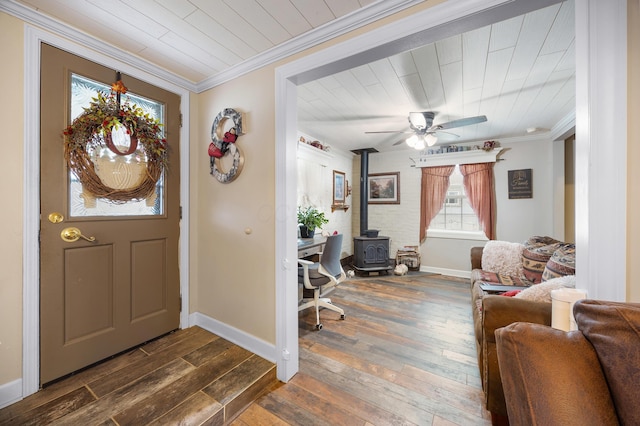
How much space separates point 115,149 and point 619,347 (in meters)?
2.59

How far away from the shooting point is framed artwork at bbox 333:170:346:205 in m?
4.70

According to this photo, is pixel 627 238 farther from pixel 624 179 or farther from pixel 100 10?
pixel 100 10

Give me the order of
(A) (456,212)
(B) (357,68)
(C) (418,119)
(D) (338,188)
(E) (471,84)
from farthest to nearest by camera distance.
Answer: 1. (D) (338,188)
2. (A) (456,212)
3. (C) (418,119)
4. (E) (471,84)
5. (B) (357,68)

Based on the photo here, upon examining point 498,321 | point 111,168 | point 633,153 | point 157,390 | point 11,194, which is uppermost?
point 111,168

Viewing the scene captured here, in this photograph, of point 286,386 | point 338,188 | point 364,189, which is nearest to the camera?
point 286,386

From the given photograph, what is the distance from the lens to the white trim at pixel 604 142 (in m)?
0.91

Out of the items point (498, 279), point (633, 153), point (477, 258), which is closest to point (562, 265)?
point (498, 279)

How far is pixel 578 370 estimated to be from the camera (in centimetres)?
58

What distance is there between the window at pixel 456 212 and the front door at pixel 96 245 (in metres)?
4.41

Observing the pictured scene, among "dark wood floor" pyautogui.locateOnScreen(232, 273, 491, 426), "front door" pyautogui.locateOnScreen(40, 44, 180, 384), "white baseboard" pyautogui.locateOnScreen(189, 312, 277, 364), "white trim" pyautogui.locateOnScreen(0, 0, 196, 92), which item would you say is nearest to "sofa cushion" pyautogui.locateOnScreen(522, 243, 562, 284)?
"dark wood floor" pyautogui.locateOnScreen(232, 273, 491, 426)

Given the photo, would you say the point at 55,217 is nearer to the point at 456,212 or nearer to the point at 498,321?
the point at 498,321

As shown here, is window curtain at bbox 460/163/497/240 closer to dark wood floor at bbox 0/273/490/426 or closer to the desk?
dark wood floor at bbox 0/273/490/426

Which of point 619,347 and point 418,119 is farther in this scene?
point 418,119

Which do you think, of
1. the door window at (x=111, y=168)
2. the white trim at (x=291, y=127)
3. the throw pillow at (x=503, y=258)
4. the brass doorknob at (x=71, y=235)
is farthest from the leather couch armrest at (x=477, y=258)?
the brass doorknob at (x=71, y=235)
